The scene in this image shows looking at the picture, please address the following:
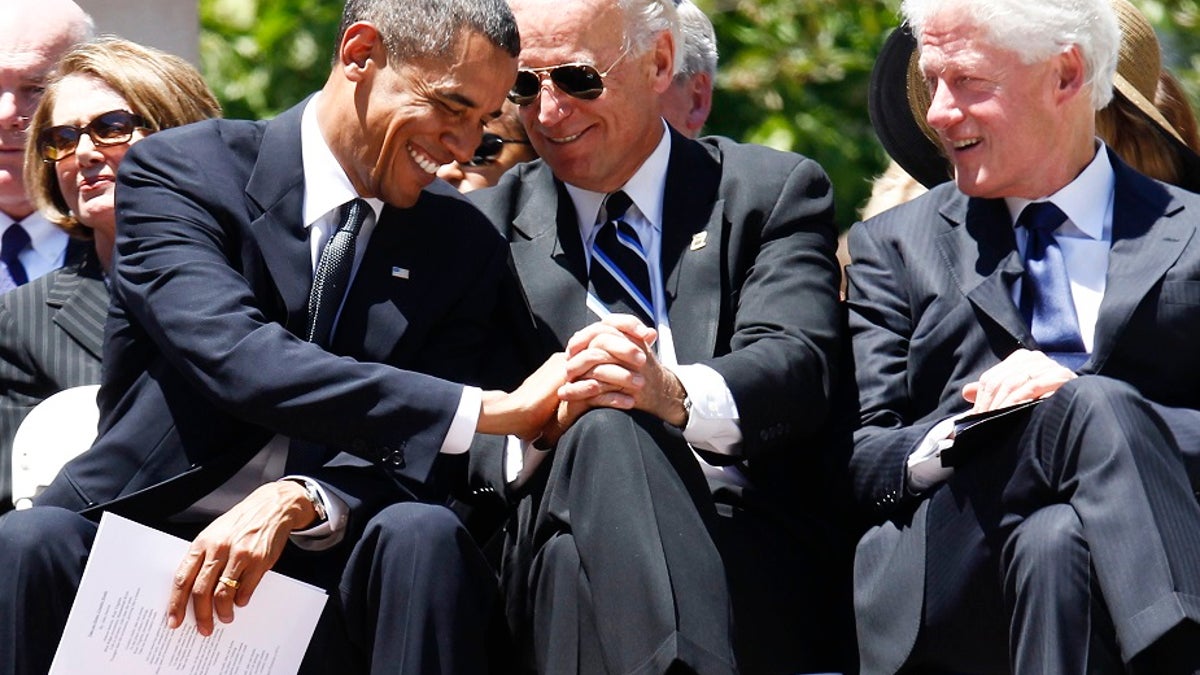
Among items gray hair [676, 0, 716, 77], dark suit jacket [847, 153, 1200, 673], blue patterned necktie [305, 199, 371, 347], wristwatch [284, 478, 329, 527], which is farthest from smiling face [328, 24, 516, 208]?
gray hair [676, 0, 716, 77]

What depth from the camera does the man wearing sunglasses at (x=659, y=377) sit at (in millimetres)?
3625

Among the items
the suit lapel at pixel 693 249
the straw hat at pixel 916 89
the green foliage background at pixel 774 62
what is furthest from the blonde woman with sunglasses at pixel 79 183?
the green foliage background at pixel 774 62

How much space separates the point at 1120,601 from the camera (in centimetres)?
337

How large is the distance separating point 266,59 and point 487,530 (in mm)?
6397

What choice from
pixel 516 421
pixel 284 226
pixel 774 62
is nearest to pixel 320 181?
pixel 284 226

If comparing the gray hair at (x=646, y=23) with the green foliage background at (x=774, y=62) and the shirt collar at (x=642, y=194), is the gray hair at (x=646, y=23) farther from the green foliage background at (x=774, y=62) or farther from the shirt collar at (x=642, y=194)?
the green foliage background at (x=774, y=62)

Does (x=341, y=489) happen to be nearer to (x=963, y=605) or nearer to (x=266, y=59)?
(x=963, y=605)

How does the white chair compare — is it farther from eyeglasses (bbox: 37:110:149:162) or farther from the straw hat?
the straw hat

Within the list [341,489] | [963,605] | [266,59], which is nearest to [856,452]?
[963,605]

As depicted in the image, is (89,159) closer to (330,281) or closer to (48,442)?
(48,442)

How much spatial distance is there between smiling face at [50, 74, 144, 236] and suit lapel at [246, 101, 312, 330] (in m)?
0.65

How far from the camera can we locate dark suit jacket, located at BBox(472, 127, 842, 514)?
163 inches

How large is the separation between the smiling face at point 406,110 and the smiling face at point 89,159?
703 mm

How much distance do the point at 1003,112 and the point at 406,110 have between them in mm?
1260
